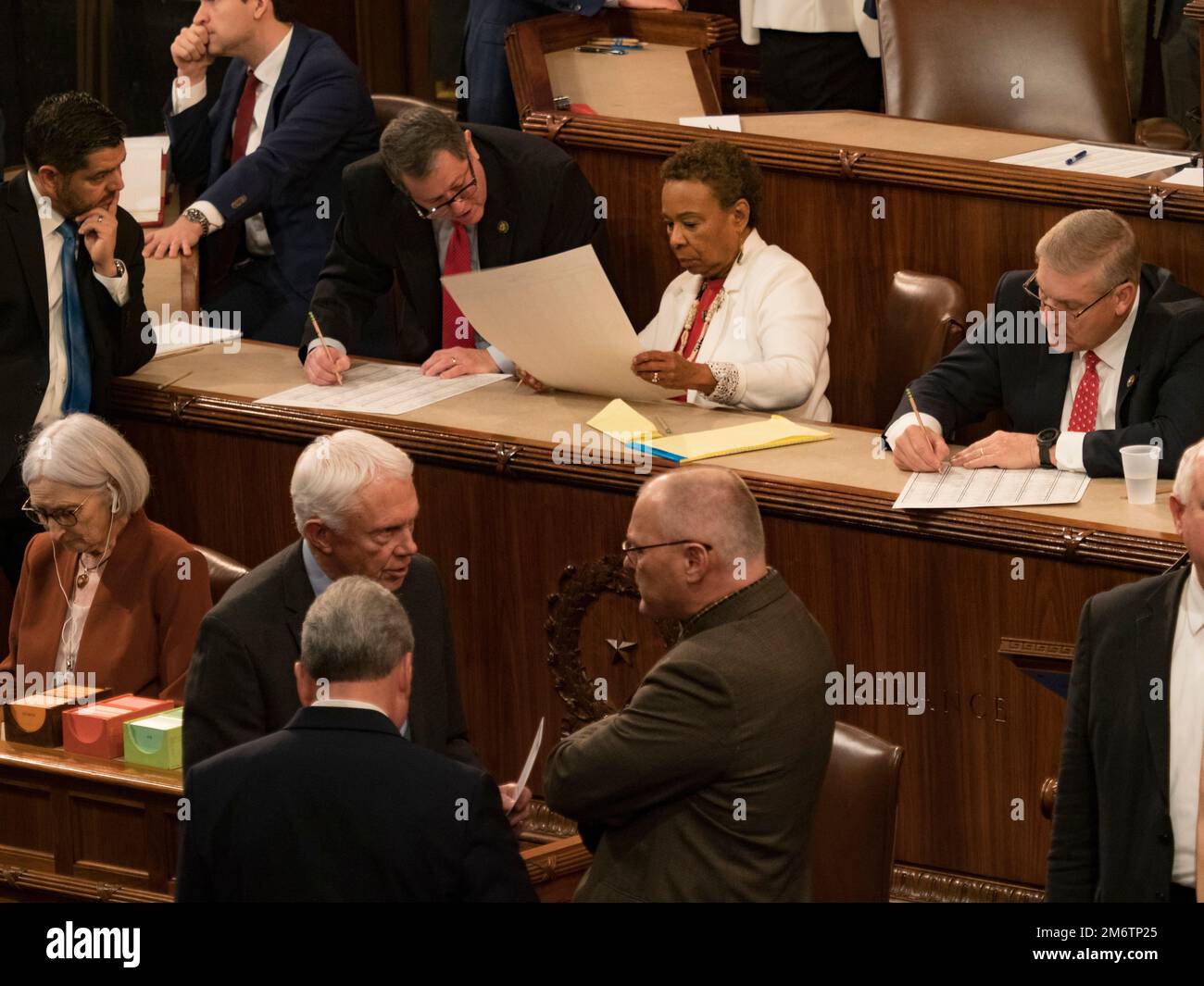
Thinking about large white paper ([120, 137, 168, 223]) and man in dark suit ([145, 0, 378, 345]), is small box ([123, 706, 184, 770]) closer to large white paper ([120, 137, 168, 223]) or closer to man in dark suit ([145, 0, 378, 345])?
man in dark suit ([145, 0, 378, 345])

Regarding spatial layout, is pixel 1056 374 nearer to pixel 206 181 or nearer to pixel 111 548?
pixel 111 548

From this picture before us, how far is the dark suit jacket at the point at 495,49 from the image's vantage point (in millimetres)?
5848

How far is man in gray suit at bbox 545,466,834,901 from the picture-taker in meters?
2.96

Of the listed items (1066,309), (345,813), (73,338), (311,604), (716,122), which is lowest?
(345,813)

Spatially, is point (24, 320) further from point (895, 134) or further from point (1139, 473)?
point (1139, 473)

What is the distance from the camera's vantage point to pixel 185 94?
5875 millimetres

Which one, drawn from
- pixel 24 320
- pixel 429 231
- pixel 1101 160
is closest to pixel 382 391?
pixel 429 231

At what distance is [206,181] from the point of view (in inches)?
240

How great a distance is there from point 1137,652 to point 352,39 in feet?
18.8

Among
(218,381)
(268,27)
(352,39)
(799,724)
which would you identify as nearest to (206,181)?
(268,27)

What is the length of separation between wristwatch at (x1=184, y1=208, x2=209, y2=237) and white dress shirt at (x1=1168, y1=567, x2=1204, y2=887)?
334cm

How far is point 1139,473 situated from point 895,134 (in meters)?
1.70

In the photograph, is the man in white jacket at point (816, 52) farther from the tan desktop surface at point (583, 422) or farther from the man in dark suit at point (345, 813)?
the man in dark suit at point (345, 813)

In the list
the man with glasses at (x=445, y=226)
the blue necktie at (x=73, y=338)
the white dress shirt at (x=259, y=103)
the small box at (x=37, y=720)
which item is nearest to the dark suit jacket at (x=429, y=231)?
the man with glasses at (x=445, y=226)
